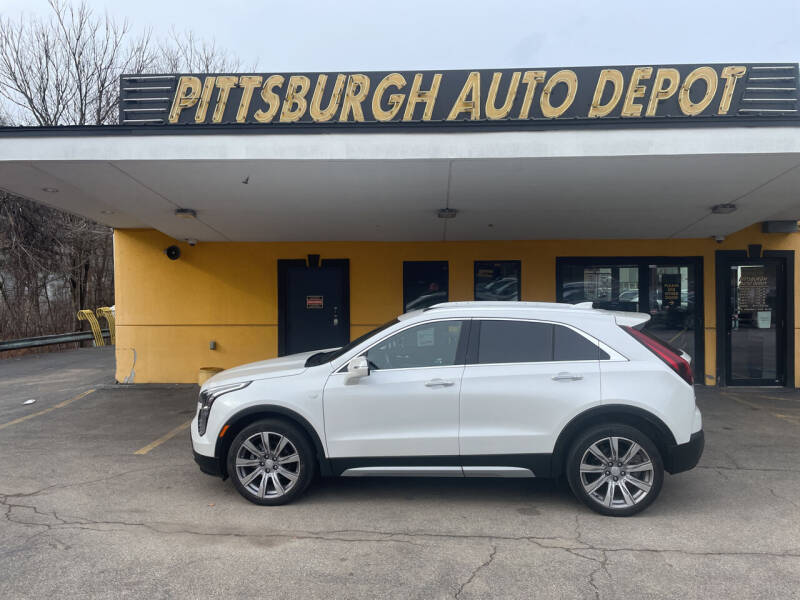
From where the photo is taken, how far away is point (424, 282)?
10648 mm

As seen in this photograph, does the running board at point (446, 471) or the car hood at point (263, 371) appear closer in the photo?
the running board at point (446, 471)

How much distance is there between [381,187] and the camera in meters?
7.14

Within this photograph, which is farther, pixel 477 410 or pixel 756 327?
pixel 756 327

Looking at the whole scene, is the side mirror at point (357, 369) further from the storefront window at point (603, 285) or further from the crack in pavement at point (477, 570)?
the storefront window at point (603, 285)

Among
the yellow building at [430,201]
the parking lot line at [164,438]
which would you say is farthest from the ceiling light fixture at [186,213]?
the parking lot line at [164,438]

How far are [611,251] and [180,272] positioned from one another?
833cm

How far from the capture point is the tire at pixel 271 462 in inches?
181

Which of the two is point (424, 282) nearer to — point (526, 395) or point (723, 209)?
point (723, 209)

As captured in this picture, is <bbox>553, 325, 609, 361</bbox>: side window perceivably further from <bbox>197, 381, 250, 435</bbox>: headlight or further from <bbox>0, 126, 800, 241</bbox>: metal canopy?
<bbox>197, 381, 250, 435</bbox>: headlight

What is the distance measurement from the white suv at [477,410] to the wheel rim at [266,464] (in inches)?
0.4

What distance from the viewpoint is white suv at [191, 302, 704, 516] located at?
173 inches

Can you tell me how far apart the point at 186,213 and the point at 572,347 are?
622cm

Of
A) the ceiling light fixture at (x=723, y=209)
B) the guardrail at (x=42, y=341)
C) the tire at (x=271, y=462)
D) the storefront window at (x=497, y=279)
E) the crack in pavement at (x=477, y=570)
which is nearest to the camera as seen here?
the crack in pavement at (x=477, y=570)

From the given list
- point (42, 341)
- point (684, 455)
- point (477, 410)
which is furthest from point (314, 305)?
point (42, 341)
